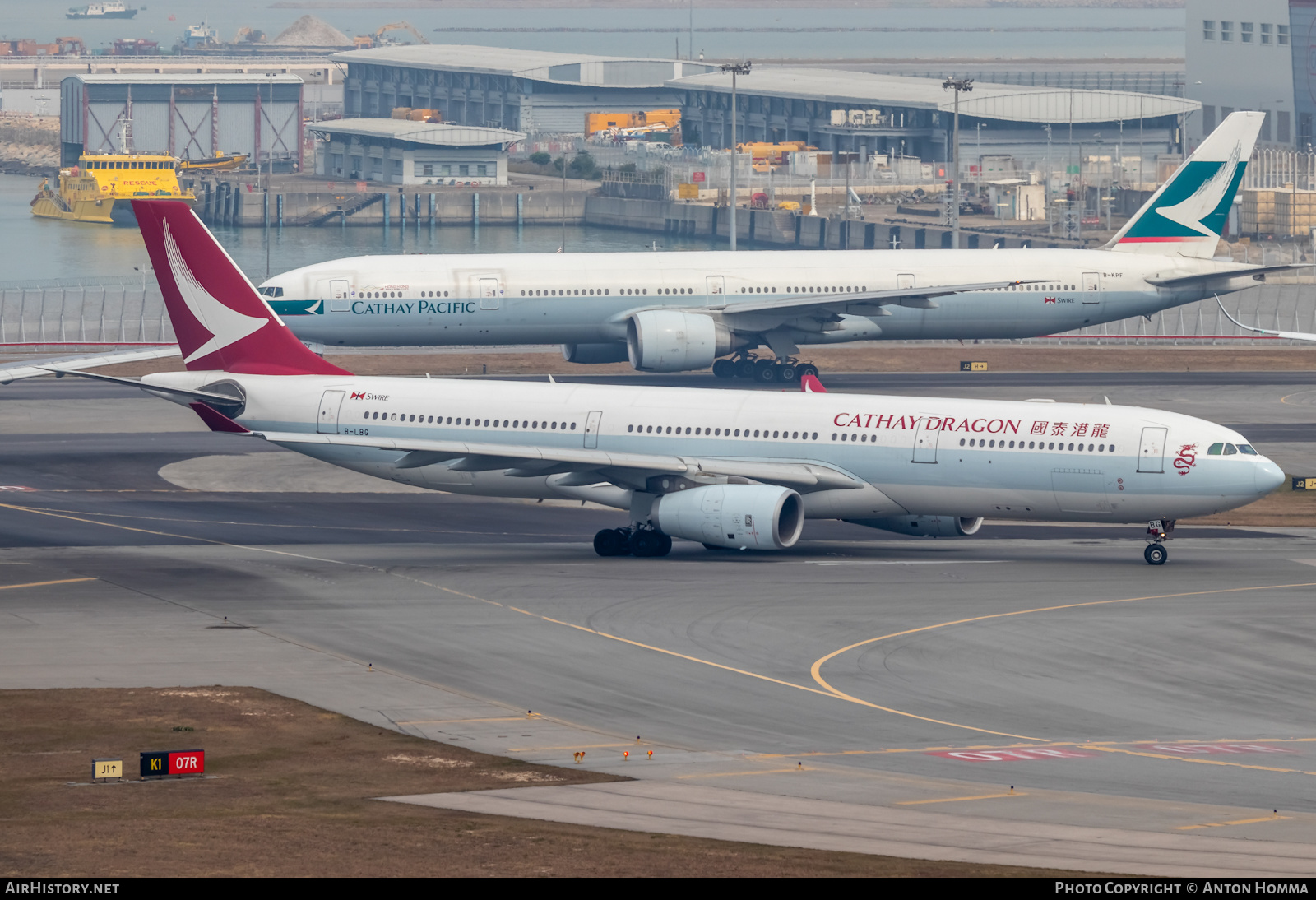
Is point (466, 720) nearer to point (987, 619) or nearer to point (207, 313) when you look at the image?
point (987, 619)

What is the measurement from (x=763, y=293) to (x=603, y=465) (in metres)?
38.4

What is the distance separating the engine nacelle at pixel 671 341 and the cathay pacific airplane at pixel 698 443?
27009 millimetres

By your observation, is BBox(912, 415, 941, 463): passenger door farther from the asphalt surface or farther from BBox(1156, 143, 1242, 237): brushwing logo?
BBox(1156, 143, 1242, 237): brushwing logo

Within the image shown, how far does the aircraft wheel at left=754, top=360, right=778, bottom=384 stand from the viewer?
294 ft

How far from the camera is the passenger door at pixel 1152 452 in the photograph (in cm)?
4831

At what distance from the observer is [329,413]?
5566 centimetres

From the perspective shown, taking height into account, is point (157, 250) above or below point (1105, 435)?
above

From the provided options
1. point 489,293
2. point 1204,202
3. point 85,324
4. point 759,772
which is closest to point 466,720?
point 759,772

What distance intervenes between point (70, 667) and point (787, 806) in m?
17.5

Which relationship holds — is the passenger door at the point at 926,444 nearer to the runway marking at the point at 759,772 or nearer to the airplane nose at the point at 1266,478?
the airplane nose at the point at 1266,478

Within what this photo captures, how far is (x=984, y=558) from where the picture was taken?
5212cm

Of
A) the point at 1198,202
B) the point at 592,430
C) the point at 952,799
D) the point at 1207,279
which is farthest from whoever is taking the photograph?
the point at 1198,202
